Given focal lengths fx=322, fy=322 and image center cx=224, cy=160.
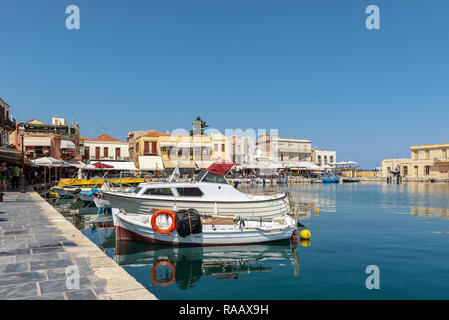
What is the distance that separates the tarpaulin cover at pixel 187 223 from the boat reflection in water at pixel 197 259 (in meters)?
0.70

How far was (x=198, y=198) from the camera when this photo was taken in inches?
536

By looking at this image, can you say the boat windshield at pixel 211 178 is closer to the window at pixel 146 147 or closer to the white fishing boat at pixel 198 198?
the white fishing boat at pixel 198 198

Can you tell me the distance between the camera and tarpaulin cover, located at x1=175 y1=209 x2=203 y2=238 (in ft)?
34.8

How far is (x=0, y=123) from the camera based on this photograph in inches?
1144

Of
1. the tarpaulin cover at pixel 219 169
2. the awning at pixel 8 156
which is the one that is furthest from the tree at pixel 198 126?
the tarpaulin cover at pixel 219 169

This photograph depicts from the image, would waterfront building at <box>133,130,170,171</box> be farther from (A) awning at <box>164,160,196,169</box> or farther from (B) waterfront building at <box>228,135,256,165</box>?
(B) waterfront building at <box>228,135,256,165</box>

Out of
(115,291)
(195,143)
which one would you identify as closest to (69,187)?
(115,291)

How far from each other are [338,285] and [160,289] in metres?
4.35

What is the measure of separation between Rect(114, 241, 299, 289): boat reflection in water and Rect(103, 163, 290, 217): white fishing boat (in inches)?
74.0

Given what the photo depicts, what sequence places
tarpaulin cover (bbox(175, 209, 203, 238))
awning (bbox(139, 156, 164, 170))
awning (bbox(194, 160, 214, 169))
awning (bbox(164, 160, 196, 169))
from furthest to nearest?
awning (bbox(164, 160, 196, 169)) → awning (bbox(194, 160, 214, 169)) → awning (bbox(139, 156, 164, 170)) → tarpaulin cover (bbox(175, 209, 203, 238))

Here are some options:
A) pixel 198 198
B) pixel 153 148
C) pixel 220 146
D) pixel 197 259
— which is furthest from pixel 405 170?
pixel 197 259

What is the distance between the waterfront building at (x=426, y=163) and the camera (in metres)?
76.9

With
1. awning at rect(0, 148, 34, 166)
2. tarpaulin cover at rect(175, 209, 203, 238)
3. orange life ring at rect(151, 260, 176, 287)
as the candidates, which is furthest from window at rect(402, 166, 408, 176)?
orange life ring at rect(151, 260, 176, 287)

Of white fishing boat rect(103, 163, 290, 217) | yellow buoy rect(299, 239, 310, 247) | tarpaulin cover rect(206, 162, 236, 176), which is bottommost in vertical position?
yellow buoy rect(299, 239, 310, 247)
